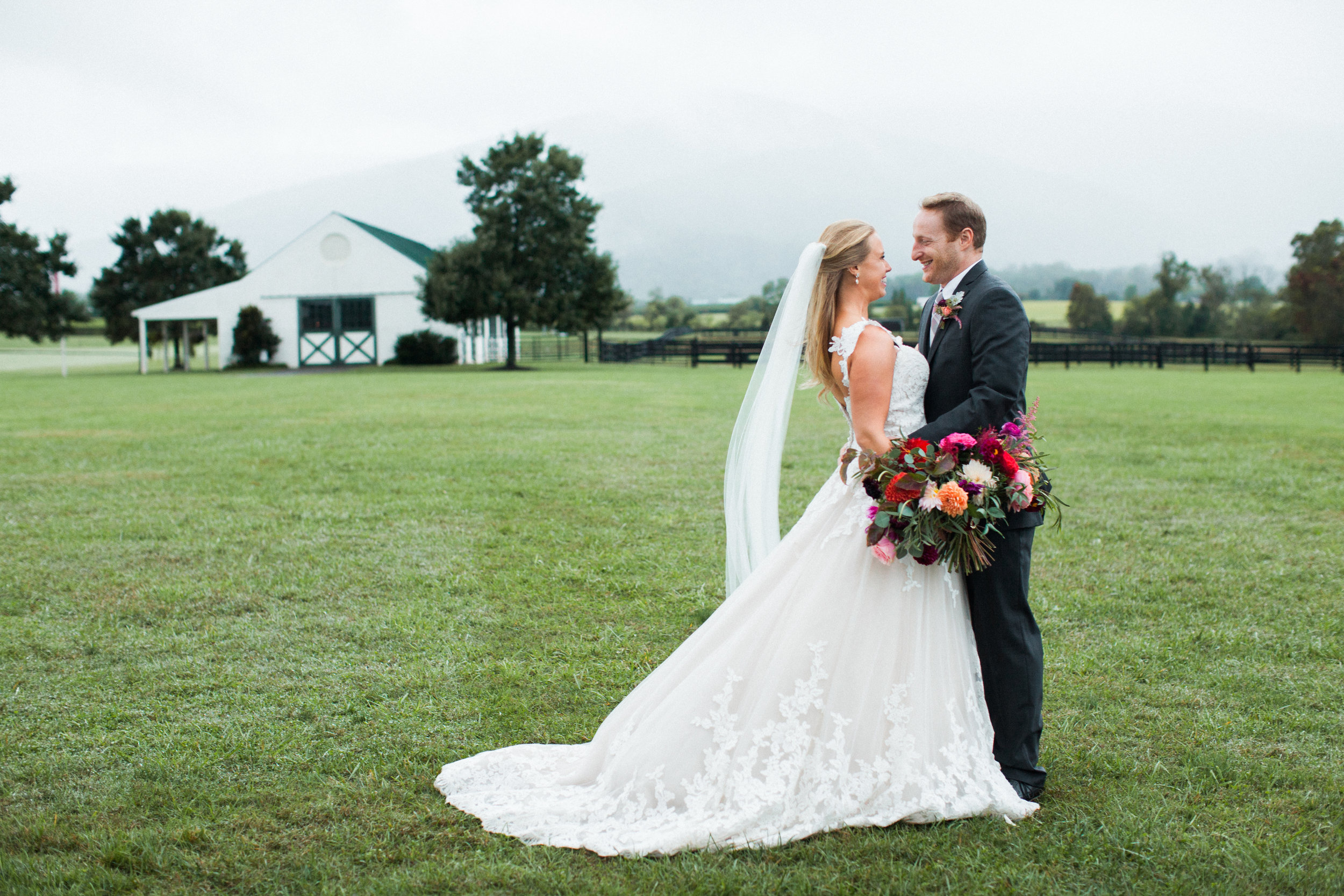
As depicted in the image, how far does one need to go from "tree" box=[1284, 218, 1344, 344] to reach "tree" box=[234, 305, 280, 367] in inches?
2268

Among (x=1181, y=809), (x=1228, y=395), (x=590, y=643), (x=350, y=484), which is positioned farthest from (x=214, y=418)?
(x=1228, y=395)

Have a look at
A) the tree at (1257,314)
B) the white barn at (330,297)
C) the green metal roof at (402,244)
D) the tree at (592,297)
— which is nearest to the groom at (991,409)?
the tree at (592,297)

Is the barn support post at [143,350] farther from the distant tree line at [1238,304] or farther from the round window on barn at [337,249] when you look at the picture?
the distant tree line at [1238,304]

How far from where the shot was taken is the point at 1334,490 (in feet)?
31.0

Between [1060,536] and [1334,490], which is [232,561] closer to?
[1060,536]

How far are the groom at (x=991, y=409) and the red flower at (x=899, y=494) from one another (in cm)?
22

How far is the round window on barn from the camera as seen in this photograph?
41.6m

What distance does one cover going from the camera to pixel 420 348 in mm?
41344

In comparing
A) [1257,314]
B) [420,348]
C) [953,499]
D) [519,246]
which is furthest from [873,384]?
[1257,314]

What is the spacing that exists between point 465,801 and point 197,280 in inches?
2071

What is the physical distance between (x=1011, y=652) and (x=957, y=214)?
1522mm

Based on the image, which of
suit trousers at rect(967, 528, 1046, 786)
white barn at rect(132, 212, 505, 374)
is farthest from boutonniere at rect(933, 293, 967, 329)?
white barn at rect(132, 212, 505, 374)

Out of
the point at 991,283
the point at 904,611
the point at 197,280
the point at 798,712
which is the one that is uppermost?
the point at 197,280

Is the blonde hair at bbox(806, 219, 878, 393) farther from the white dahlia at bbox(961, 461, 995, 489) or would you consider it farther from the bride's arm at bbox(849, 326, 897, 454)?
the white dahlia at bbox(961, 461, 995, 489)
